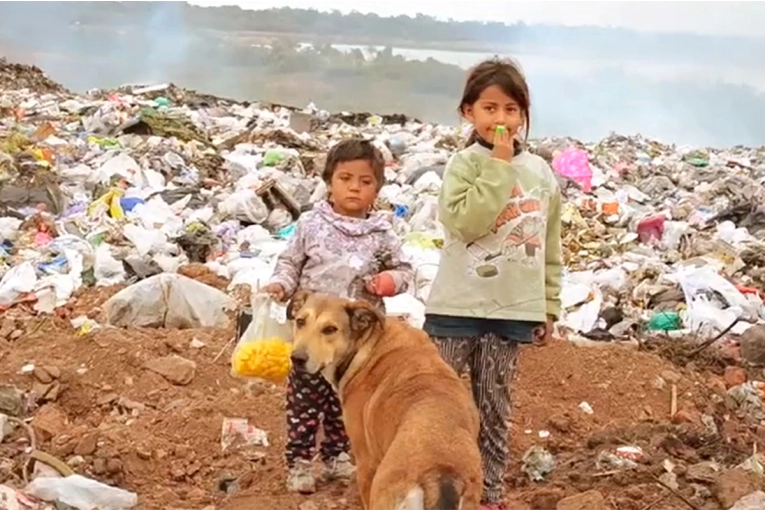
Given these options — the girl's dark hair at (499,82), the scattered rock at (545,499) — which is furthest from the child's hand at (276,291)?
the scattered rock at (545,499)

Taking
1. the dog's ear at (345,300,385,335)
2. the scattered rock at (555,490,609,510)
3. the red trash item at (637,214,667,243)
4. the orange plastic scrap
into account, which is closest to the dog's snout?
the dog's ear at (345,300,385,335)

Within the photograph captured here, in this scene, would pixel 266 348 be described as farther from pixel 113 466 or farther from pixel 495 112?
pixel 495 112

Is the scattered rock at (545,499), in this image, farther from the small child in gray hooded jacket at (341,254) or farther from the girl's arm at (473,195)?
the girl's arm at (473,195)

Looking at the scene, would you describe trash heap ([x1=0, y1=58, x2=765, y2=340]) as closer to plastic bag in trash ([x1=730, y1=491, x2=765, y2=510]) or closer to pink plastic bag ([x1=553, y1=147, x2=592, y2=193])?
pink plastic bag ([x1=553, y1=147, x2=592, y2=193])

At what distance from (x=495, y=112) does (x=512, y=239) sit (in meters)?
0.33

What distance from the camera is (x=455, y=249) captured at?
2760 millimetres

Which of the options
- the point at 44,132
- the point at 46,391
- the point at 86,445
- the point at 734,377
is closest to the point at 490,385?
the point at 86,445

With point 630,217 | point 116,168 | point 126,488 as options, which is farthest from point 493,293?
point 116,168

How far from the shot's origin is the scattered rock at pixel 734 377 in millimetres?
4554

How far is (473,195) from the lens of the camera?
2.61 meters

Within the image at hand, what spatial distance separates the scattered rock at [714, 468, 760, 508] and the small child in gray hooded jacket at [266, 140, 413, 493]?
42.5 inches

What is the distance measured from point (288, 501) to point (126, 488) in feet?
1.85

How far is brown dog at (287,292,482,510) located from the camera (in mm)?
2104

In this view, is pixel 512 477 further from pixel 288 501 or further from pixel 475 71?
pixel 475 71
